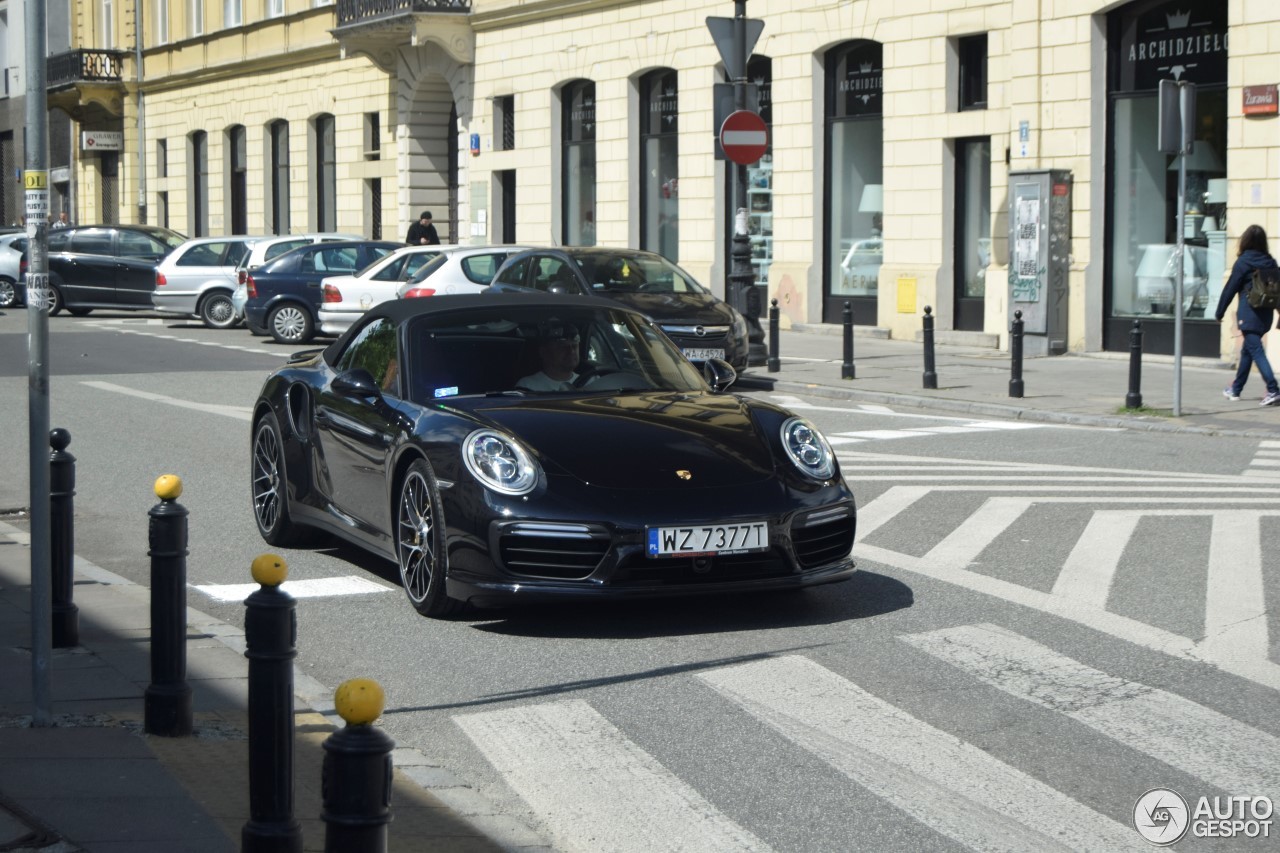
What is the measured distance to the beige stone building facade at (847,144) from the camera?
22.3 metres

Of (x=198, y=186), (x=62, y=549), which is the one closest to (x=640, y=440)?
(x=62, y=549)

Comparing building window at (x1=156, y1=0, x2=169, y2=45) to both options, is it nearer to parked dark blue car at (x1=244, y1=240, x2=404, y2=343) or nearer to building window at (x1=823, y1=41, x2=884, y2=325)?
parked dark blue car at (x1=244, y1=240, x2=404, y2=343)

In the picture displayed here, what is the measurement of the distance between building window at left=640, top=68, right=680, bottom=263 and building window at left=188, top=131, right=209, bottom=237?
2192 centimetres

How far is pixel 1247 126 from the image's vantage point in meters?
20.9

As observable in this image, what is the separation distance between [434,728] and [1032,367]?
16553mm

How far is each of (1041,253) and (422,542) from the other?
16.6 metres

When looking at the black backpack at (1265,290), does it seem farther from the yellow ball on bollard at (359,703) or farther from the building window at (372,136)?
the building window at (372,136)

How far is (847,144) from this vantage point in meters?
27.9

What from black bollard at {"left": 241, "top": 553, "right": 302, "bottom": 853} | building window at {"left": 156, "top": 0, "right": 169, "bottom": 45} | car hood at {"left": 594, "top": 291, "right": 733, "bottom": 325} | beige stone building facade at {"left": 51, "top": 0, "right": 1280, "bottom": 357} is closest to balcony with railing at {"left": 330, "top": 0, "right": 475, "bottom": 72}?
beige stone building facade at {"left": 51, "top": 0, "right": 1280, "bottom": 357}

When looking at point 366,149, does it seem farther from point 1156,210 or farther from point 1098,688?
point 1098,688

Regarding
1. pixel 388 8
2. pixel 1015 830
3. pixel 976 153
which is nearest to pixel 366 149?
pixel 388 8

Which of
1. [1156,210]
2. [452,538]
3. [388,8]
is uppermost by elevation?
[388,8]

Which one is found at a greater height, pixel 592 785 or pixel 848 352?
pixel 848 352

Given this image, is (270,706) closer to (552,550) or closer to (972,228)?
(552,550)
